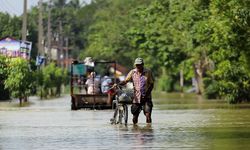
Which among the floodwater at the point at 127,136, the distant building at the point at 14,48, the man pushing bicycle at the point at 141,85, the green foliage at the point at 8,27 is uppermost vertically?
the green foliage at the point at 8,27

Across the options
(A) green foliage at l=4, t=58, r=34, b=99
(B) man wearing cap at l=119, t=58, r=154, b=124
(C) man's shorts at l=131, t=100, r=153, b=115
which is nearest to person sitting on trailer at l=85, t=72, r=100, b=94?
(A) green foliage at l=4, t=58, r=34, b=99

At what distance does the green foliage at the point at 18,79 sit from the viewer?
51.1 m

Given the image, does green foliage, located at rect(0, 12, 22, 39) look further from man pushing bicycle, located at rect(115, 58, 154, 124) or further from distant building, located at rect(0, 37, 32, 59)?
man pushing bicycle, located at rect(115, 58, 154, 124)

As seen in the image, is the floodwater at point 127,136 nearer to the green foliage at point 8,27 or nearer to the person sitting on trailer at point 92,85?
the person sitting on trailer at point 92,85

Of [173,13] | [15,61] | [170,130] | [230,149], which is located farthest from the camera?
[173,13]

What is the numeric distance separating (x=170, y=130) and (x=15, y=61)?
3107cm

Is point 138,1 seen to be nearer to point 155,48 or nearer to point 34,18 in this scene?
point 155,48

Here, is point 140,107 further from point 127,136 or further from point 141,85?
point 127,136

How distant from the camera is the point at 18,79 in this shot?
2013 inches

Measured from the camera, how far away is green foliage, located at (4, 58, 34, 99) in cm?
5112

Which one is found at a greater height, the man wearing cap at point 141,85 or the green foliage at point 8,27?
the green foliage at point 8,27

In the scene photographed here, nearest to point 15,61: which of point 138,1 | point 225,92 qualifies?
point 225,92

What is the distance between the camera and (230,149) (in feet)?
53.4

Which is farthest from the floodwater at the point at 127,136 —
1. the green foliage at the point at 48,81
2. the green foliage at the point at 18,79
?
the green foliage at the point at 48,81
